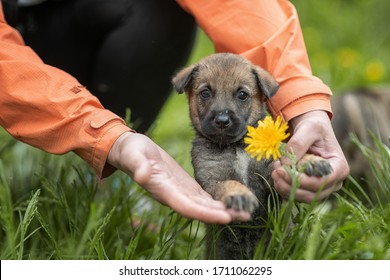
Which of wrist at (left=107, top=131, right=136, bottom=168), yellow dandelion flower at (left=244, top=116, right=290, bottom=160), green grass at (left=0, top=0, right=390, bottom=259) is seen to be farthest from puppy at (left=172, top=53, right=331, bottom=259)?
wrist at (left=107, top=131, right=136, bottom=168)

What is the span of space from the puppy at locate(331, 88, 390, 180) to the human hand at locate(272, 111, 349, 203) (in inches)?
66.2

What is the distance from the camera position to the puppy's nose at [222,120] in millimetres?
2557

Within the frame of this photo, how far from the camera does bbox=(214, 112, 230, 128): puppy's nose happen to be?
256cm

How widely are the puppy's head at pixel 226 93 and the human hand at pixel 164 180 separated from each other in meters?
0.30

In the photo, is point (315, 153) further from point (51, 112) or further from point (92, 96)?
point (51, 112)

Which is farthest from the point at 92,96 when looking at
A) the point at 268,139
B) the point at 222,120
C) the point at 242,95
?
the point at 268,139

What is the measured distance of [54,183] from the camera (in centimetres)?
305

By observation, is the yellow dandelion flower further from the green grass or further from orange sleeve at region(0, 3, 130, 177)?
orange sleeve at region(0, 3, 130, 177)

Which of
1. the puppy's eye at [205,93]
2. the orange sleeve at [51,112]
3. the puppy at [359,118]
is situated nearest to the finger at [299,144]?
the puppy's eye at [205,93]

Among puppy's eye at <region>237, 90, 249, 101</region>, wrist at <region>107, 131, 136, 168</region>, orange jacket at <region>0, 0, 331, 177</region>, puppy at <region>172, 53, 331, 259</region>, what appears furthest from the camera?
puppy's eye at <region>237, 90, 249, 101</region>

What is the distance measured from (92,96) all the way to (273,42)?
82 cm

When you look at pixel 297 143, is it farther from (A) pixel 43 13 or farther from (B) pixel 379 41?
(B) pixel 379 41

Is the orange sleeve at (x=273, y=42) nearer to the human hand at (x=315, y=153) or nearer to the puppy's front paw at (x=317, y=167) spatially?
the human hand at (x=315, y=153)
